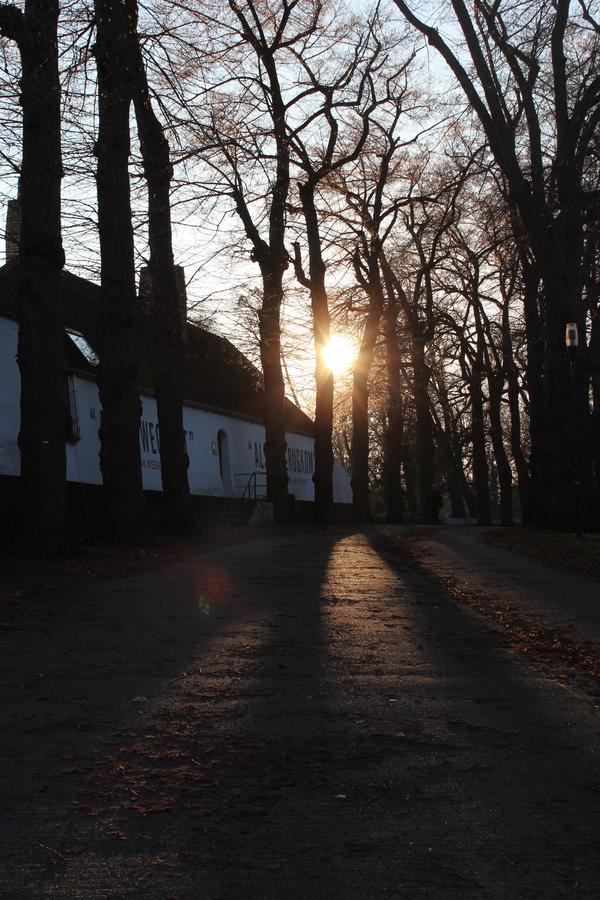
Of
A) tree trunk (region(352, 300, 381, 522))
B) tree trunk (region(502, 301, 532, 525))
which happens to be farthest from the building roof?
tree trunk (region(502, 301, 532, 525))

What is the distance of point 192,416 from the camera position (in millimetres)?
38250

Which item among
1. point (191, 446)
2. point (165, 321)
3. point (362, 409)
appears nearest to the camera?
point (165, 321)

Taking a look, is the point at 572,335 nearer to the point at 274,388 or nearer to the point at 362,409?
the point at 274,388

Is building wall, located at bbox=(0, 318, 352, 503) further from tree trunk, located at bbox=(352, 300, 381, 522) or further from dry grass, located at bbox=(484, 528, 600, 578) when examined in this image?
dry grass, located at bbox=(484, 528, 600, 578)

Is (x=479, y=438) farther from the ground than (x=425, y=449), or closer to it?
farther from the ground

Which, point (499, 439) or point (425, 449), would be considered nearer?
point (425, 449)

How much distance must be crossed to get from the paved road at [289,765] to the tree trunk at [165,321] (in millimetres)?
10332

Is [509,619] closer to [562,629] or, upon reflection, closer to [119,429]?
[562,629]

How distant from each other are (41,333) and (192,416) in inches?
927

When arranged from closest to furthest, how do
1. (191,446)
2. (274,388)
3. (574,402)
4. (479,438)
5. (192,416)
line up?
(574,402) → (274,388) → (191,446) → (192,416) → (479,438)

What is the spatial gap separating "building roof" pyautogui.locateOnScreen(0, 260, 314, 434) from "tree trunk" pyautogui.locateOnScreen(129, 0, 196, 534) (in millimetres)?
907

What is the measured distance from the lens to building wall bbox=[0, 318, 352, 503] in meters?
26.5

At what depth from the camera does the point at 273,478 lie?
32.9m

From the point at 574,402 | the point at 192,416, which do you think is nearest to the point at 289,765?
the point at 574,402
